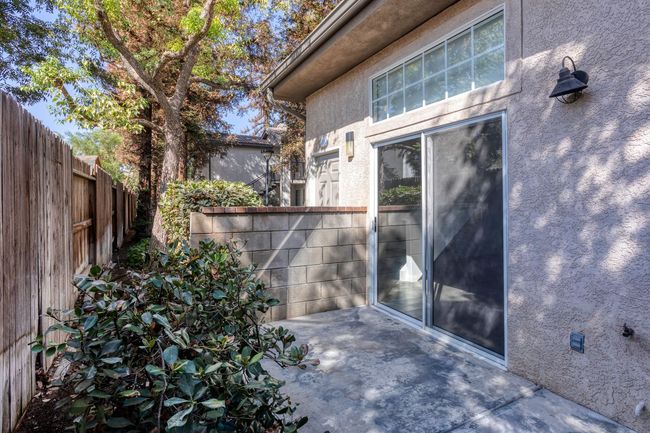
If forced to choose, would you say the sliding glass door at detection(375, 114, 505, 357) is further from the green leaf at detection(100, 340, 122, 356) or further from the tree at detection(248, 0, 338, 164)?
the tree at detection(248, 0, 338, 164)

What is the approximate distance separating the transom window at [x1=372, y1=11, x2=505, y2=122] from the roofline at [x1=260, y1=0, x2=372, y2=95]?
0.94 metres

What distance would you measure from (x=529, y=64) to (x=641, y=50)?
0.79m

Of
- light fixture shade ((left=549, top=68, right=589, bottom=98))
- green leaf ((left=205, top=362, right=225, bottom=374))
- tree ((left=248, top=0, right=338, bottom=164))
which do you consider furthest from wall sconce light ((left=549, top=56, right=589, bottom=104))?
tree ((left=248, top=0, right=338, bottom=164))

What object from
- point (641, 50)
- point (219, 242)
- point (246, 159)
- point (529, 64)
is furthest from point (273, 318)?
point (246, 159)

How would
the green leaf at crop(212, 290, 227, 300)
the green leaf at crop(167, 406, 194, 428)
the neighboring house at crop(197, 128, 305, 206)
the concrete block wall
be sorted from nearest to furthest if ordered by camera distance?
the green leaf at crop(167, 406, 194, 428), the green leaf at crop(212, 290, 227, 300), the concrete block wall, the neighboring house at crop(197, 128, 305, 206)

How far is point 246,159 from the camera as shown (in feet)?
68.0

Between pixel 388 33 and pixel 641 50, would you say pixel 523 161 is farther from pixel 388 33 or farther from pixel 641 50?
pixel 388 33

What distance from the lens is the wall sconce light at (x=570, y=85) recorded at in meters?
2.56

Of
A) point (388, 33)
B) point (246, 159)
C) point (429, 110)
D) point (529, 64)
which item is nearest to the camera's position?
point (529, 64)

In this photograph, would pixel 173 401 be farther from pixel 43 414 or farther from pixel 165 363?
pixel 43 414

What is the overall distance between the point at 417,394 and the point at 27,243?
3230mm

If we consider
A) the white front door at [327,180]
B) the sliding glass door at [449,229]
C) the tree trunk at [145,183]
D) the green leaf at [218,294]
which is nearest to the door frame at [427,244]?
the sliding glass door at [449,229]

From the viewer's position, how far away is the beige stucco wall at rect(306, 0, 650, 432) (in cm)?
237

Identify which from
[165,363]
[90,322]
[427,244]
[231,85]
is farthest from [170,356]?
[231,85]
